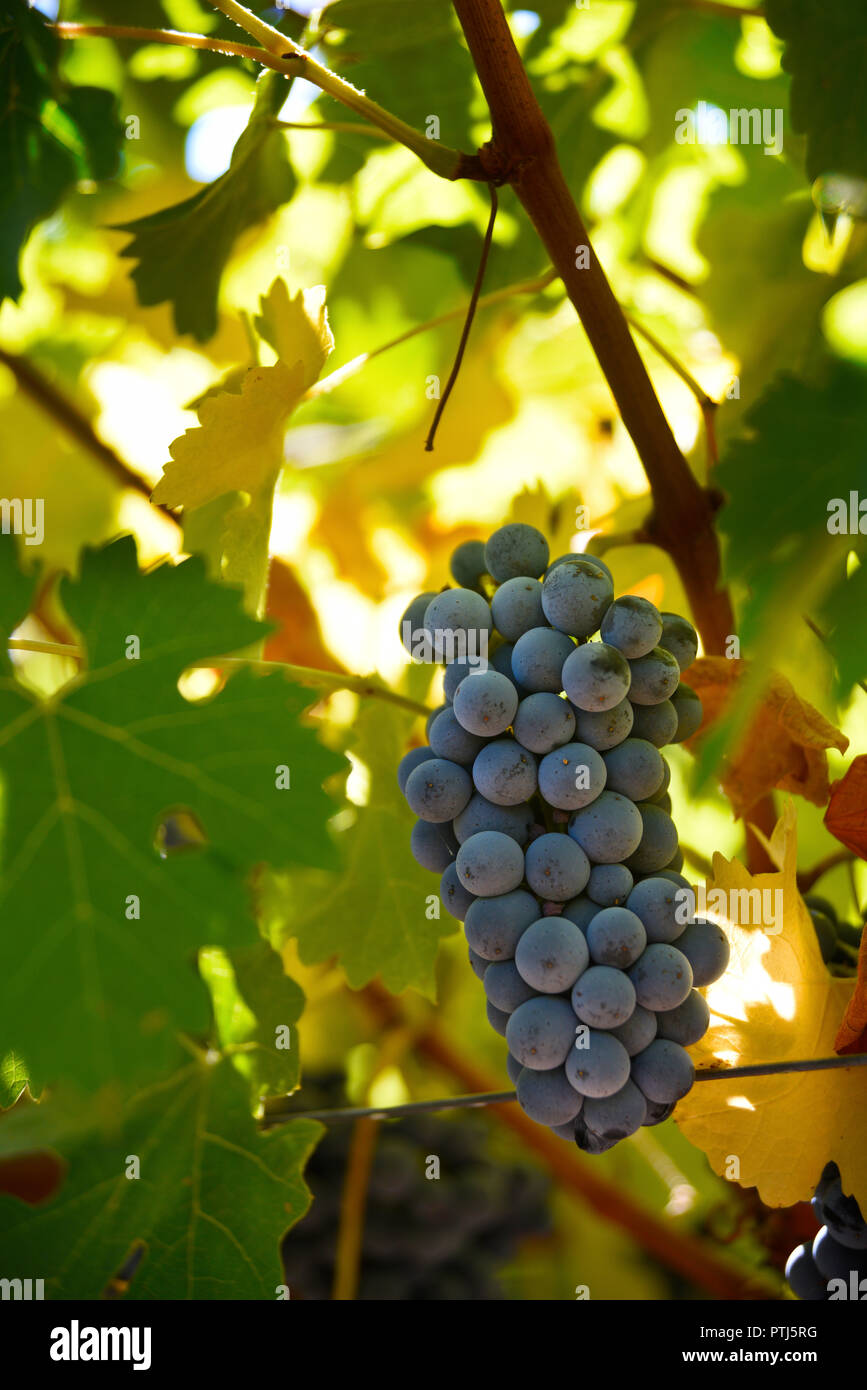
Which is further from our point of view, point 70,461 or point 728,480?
point 70,461

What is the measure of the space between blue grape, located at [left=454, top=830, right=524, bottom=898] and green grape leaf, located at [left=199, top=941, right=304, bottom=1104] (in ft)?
0.96

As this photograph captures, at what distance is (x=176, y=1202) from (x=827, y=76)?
34.5 inches

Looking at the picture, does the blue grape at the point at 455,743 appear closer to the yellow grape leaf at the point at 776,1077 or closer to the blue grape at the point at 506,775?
the blue grape at the point at 506,775

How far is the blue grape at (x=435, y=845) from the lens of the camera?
58 cm

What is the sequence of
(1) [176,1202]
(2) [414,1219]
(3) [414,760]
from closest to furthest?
1. (3) [414,760]
2. (1) [176,1202]
3. (2) [414,1219]

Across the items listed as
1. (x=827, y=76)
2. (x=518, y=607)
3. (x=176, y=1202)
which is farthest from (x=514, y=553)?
(x=176, y=1202)

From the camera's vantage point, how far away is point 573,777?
0.51m

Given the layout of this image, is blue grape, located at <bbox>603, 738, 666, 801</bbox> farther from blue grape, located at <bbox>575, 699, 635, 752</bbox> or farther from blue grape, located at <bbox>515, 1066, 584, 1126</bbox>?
blue grape, located at <bbox>515, 1066, 584, 1126</bbox>

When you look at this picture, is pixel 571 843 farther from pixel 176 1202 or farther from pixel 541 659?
pixel 176 1202
